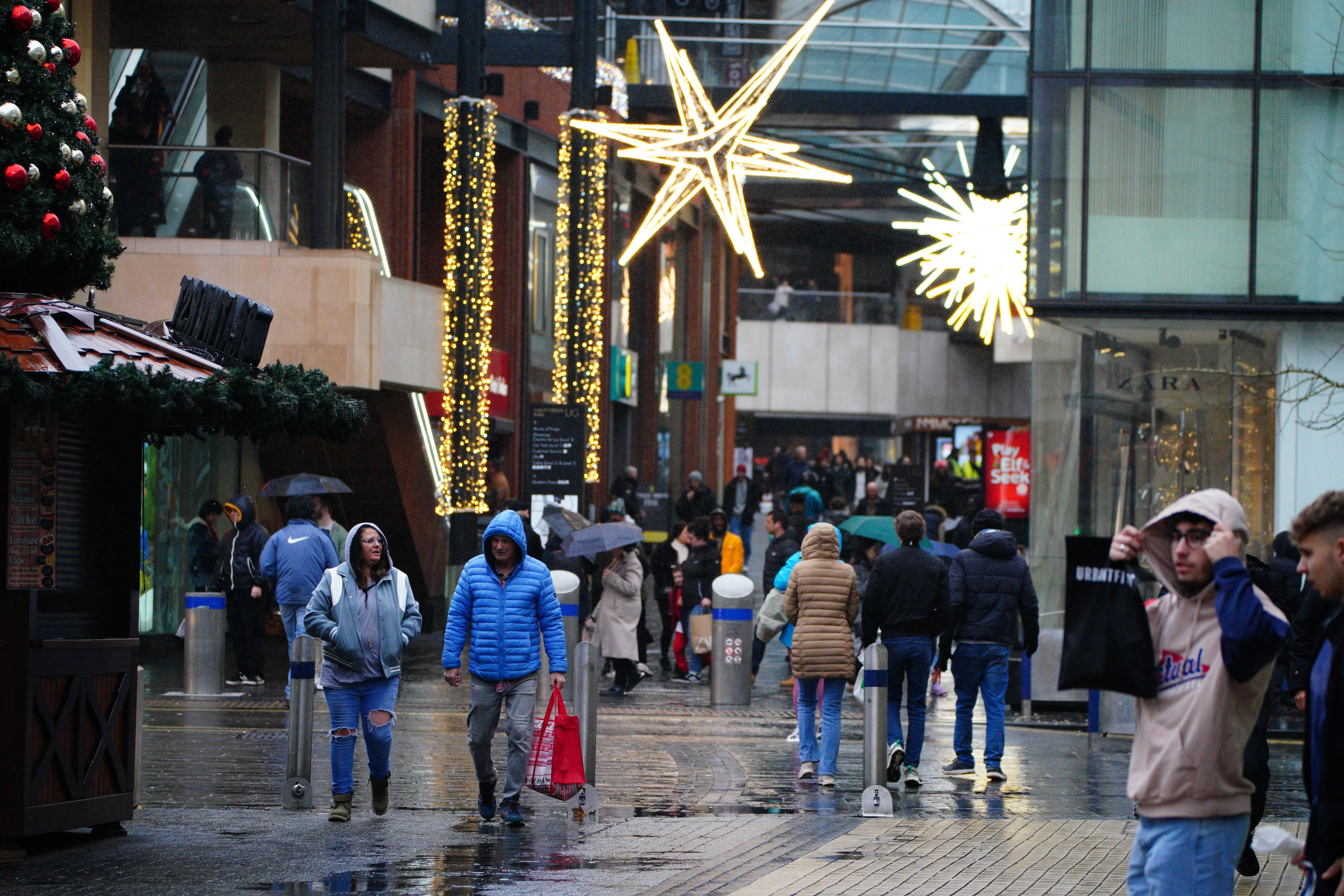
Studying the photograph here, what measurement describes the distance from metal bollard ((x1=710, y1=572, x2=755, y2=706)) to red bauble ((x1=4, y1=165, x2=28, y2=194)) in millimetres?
9447

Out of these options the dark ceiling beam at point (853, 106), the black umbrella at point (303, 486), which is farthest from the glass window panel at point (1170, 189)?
the dark ceiling beam at point (853, 106)

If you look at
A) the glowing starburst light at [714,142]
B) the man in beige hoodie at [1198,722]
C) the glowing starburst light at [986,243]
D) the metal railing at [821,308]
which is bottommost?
the man in beige hoodie at [1198,722]

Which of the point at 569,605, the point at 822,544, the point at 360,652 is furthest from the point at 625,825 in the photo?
the point at 569,605

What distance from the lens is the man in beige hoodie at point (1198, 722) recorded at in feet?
16.9

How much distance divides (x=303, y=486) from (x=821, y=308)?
4193cm

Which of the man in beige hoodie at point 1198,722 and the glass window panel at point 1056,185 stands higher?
the glass window panel at point 1056,185

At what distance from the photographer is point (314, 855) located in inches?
352

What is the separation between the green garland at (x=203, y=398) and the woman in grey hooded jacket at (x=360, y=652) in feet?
2.53

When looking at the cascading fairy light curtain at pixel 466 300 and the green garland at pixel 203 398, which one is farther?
the cascading fairy light curtain at pixel 466 300

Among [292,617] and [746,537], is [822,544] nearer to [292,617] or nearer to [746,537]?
[292,617]

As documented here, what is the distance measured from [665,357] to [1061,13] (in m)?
26.4

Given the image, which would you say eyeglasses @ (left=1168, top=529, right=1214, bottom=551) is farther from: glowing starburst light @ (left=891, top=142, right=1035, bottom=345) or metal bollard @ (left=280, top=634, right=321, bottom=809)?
glowing starburst light @ (left=891, top=142, right=1035, bottom=345)

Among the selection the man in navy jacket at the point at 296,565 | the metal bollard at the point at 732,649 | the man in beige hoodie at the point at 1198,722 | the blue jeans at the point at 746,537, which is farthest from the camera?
the blue jeans at the point at 746,537

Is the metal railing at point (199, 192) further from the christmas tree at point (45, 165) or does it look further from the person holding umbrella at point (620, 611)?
the christmas tree at point (45, 165)
